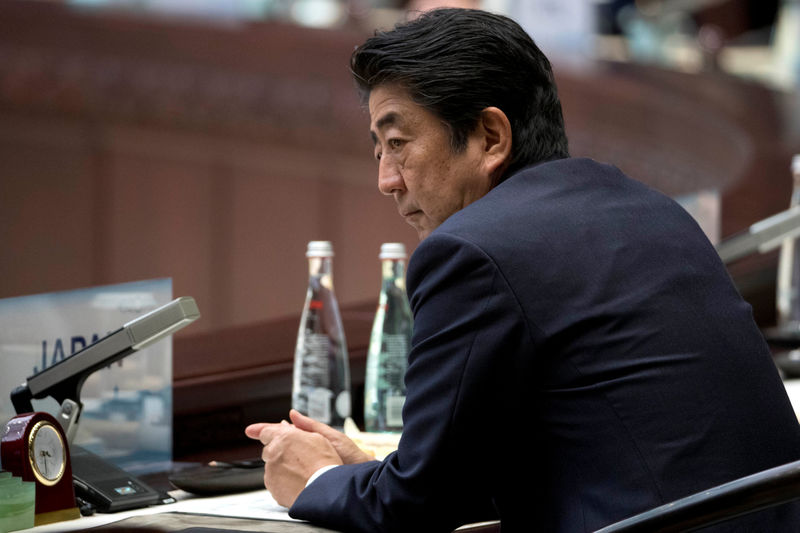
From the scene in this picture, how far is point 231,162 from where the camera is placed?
2395mm

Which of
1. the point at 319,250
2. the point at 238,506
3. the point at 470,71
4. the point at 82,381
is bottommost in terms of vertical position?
the point at 238,506

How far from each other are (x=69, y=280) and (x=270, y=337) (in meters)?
0.41

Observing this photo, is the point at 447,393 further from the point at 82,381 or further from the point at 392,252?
the point at 392,252

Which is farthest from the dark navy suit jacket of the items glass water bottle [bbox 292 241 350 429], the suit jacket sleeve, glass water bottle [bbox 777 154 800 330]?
glass water bottle [bbox 777 154 800 330]

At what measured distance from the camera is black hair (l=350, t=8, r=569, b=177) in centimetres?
118

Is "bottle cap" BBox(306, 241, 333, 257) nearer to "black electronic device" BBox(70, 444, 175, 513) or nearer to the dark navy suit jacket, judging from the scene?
"black electronic device" BBox(70, 444, 175, 513)

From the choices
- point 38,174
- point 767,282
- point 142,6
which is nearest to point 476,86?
point 38,174

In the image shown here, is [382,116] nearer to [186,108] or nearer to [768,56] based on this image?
[186,108]

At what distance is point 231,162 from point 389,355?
771 mm

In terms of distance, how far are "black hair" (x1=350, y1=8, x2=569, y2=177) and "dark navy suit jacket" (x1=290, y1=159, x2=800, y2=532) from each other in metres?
0.15

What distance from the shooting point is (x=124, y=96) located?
2.20 meters

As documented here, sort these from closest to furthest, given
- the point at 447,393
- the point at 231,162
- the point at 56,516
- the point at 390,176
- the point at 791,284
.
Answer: the point at 447,393 → the point at 56,516 → the point at 390,176 → the point at 231,162 → the point at 791,284

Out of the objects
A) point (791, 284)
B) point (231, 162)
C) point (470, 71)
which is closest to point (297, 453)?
point (470, 71)

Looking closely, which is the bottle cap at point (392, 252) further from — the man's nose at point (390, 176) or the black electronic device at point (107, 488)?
the black electronic device at point (107, 488)
